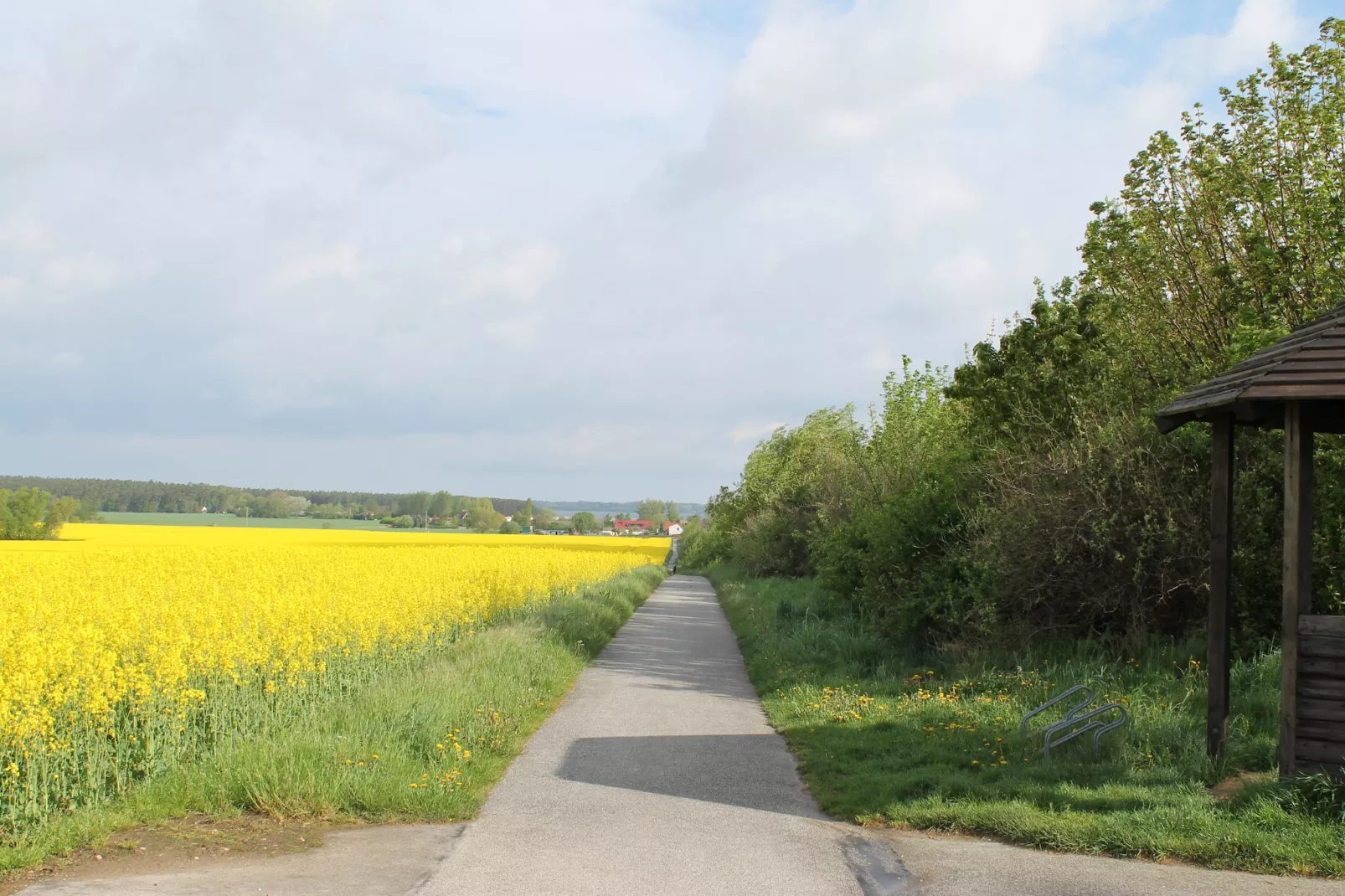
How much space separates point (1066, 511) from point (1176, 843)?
281 inches

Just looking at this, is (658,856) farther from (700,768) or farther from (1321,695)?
(1321,695)

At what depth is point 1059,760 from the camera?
8445mm

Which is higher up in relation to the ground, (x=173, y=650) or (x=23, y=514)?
(x=173, y=650)

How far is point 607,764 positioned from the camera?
8.96m

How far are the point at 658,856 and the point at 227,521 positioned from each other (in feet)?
368

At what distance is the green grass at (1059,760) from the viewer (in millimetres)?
6723

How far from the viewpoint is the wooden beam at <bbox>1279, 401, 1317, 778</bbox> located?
760 centimetres

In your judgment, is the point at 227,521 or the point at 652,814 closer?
the point at 652,814

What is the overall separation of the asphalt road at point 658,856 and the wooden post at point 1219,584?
99.0 inches

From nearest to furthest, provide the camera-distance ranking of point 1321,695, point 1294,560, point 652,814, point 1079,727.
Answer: point 652,814
point 1321,695
point 1294,560
point 1079,727

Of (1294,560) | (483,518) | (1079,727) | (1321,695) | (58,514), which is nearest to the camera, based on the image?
(1321,695)

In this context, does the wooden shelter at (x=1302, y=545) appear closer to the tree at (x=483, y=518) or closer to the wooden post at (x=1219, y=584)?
the wooden post at (x=1219, y=584)

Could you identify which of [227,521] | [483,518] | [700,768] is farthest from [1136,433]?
[483,518]

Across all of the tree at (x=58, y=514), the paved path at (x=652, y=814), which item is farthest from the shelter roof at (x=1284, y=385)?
the tree at (x=58, y=514)
